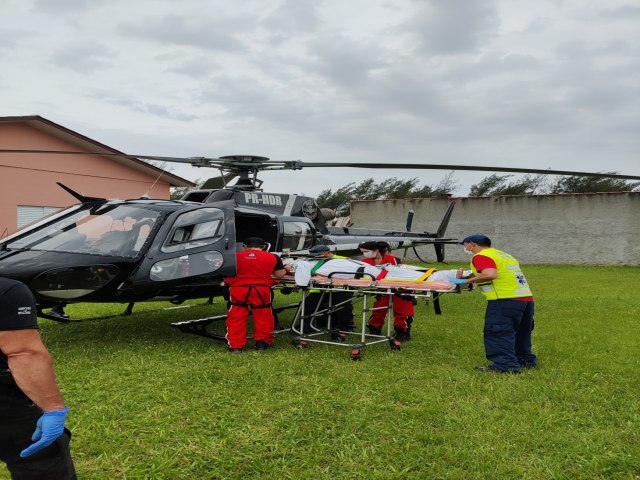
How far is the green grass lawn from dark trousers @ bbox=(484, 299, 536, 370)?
0.23 metres

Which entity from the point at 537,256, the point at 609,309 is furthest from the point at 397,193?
the point at 609,309

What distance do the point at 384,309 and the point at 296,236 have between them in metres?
1.99

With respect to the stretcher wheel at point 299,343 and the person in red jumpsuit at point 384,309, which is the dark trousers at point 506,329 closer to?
the person in red jumpsuit at point 384,309

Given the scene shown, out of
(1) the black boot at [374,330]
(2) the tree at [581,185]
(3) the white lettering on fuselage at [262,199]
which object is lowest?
(1) the black boot at [374,330]

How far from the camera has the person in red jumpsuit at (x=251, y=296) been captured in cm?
620

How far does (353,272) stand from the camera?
6.32 meters

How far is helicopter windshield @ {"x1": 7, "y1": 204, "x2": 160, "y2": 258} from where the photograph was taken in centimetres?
565

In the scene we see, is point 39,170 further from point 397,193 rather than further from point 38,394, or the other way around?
point 397,193

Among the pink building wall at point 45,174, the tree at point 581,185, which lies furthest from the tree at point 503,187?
the pink building wall at point 45,174

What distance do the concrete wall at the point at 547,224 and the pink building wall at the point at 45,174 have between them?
43.6ft

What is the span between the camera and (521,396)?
456 centimetres

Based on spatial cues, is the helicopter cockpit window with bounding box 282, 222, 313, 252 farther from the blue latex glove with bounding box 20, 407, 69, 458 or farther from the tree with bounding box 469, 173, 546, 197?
the tree with bounding box 469, 173, 546, 197

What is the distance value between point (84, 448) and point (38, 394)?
174 cm

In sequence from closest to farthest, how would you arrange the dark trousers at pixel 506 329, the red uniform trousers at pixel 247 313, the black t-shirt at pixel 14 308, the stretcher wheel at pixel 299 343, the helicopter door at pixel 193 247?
1. the black t-shirt at pixel 14 308
2. the dark trousers at pixel 506 329
3. the helicopter door at pixel 193 247
4. the red uniform trousers at pixel 247 313
5. the stretcher wheel at pixel 299 343
